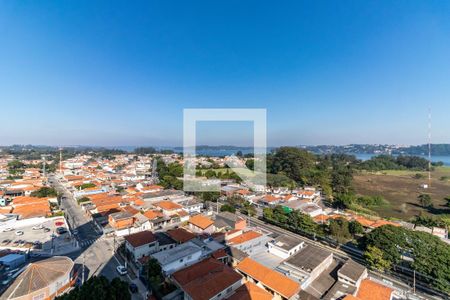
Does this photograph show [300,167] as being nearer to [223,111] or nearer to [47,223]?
[223,111]

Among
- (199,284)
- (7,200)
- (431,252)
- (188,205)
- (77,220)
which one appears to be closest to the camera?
(199,284)

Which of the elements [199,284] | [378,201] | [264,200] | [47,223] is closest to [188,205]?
[264,200]

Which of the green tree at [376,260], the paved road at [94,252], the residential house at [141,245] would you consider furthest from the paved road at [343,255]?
the paved road at [94,252]

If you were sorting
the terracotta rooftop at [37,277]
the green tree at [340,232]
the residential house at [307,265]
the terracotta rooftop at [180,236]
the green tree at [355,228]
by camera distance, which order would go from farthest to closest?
1. the green tree at [355,228]
2. the green tree at [340,232]
3. the terracotta rooftop at [180,236]
4. the residential house at [307,265]
5. the terracotta rooftop at [37,277]

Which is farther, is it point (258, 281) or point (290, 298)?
point (258, 281)

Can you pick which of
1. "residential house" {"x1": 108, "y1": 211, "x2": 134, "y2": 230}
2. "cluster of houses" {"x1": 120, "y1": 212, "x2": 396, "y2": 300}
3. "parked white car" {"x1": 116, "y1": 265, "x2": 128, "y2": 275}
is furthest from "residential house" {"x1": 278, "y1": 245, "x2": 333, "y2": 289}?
"residential house" {"x1": 108, "y1": 211, "x2": 134, "y2": 230}

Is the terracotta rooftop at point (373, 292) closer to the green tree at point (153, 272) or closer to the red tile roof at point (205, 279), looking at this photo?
the red tile roof at point (205, 279)

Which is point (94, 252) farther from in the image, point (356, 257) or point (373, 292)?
point (356, 257)

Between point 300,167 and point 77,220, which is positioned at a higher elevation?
point 300,167

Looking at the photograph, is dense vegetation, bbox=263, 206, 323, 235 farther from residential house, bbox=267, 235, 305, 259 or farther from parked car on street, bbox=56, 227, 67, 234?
parked car on street, bbox=56, 227, 67, 234
